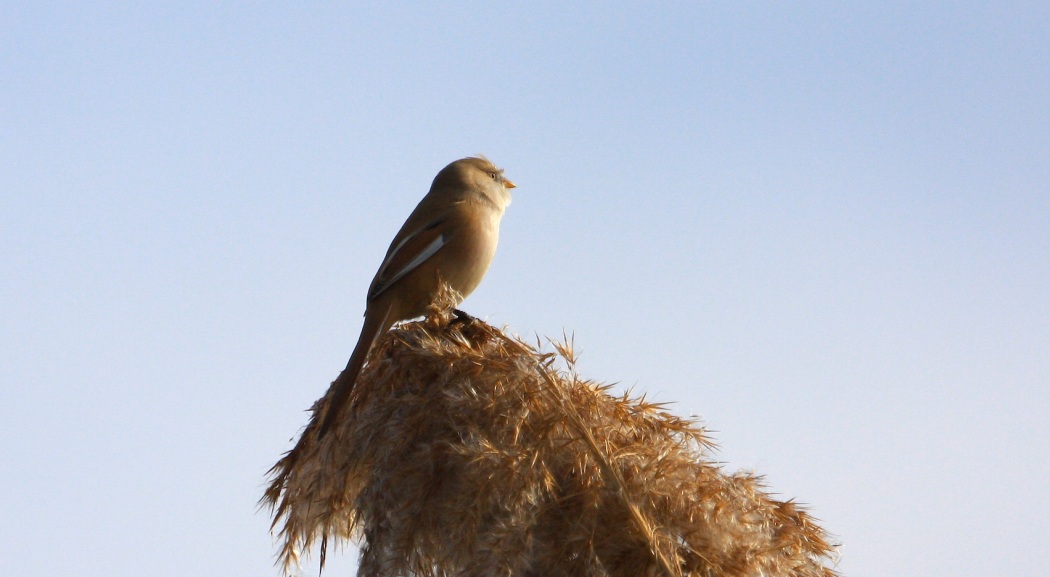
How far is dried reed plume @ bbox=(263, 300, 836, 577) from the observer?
2326mm

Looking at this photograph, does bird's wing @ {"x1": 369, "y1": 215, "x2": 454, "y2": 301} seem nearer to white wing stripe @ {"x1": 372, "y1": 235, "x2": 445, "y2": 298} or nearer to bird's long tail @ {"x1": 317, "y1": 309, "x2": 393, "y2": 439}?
white wing stripe @ {"x1": 372, "y1": 235, "x2": 445, "y2": 298}

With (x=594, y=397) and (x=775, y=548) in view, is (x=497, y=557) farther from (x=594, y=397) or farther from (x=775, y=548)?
(x=775, y=548)

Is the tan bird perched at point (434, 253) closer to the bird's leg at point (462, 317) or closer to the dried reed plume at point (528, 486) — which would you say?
the bird's leg at point (462, 317)

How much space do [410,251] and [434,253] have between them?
4.7 inches

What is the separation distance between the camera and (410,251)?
4.73m

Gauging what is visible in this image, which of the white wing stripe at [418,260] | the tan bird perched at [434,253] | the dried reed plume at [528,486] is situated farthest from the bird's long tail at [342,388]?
the white wing stripe at [418,260]

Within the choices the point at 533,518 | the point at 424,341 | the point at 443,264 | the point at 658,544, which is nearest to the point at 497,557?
the point at 533,518

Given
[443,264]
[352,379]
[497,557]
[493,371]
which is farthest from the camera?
[443,264]

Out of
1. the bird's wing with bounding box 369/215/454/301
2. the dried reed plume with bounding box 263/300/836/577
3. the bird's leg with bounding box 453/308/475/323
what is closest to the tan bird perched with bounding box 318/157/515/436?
the bird's wing with bounding box 369/215/454/301

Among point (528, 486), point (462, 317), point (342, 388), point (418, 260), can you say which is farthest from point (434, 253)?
point (528, 486)

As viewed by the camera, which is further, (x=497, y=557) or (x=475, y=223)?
(x=475, y=223)

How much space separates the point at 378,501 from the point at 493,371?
44 centimetres

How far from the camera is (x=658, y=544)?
2.29m

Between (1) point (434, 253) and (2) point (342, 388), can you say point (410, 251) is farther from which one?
(2) point (342, 388)
